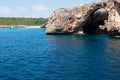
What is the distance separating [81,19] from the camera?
117 metres

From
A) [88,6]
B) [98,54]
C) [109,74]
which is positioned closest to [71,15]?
[88,6]

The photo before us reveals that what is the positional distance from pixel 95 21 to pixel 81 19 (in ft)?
42.1

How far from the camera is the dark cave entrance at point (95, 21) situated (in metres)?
120

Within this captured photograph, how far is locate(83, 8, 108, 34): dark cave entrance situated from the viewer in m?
120

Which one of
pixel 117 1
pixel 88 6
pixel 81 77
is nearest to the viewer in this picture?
pixel 81 77

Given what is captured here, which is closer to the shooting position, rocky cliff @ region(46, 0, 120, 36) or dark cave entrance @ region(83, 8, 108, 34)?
rocky cliff @ region(46, 0, 120, 36)

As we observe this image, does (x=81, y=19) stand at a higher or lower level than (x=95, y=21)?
higher

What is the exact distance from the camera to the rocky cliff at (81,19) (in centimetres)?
11475

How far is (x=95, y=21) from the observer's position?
127 m

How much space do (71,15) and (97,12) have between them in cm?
1204

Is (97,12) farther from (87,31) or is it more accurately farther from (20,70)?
(20,70)

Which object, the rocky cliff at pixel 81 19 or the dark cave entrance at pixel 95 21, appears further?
the dark cave entrance at pixel 95 21

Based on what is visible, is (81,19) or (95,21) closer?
(81,19)

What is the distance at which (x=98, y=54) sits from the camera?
210 ft
